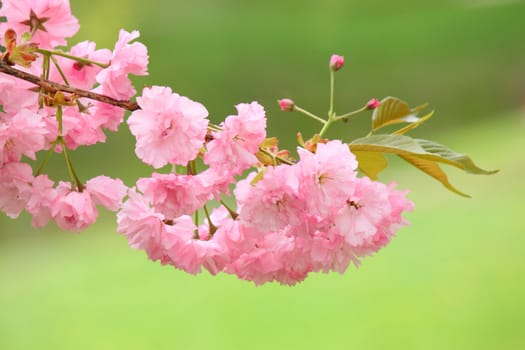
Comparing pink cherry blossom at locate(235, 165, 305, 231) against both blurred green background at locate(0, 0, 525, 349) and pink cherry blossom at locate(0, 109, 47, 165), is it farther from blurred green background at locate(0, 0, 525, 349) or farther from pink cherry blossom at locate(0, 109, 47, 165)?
blurred green background at locate(0, 0, 525, 349)

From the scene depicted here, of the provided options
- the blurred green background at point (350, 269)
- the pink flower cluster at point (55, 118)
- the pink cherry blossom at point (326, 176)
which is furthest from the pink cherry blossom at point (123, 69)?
the blurred green background at point (350, 269)

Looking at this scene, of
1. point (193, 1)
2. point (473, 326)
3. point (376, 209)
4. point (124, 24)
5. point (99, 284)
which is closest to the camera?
point (376, 209)

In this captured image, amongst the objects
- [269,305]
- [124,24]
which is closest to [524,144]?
[269,305]

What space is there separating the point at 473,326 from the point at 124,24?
8.38 feet

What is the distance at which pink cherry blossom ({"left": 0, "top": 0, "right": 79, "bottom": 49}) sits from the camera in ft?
1.60

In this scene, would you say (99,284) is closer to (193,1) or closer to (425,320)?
(425,320)

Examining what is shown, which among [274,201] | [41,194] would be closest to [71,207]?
[41,194]

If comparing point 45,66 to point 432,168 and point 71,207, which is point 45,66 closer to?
point 71,207

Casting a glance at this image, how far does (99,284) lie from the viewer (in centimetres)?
286

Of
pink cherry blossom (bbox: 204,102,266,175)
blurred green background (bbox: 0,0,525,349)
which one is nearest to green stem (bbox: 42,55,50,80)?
pink cherry blossom (bbox: 204,102,266,175)

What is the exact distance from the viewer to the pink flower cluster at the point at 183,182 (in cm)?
43

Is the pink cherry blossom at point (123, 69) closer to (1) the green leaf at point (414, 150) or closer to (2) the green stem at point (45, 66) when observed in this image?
(2) the green stem at point (45, 66)

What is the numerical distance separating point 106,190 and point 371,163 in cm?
17

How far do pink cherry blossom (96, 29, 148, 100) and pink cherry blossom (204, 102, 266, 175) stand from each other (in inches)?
2.5
